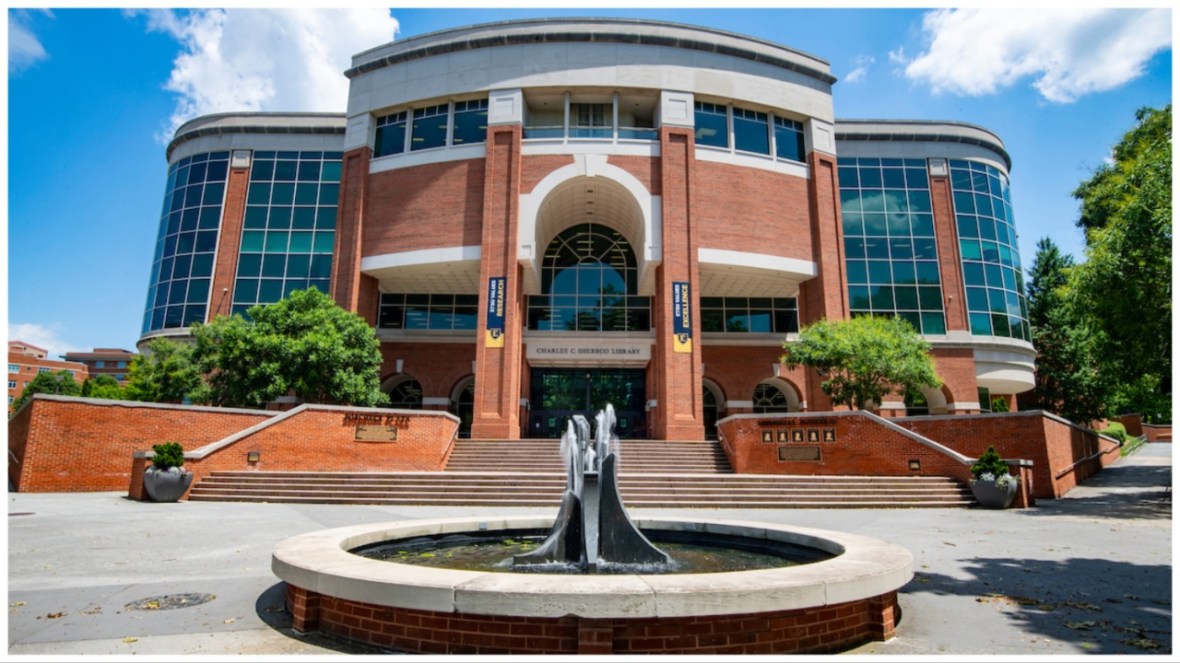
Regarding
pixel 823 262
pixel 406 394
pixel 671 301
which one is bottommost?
pixel 406 394

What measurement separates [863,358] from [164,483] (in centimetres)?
2168

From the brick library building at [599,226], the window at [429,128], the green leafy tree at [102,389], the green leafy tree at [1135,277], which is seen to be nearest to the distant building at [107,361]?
the green leafy tree at [102,389]

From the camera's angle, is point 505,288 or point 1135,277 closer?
point 1135,277

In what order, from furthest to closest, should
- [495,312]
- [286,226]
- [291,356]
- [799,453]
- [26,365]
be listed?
[26,365] → [286,226] → [495,312] → [291,356] → [799,453]

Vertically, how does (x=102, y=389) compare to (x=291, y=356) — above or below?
above

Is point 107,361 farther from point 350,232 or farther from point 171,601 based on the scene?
point 171,601

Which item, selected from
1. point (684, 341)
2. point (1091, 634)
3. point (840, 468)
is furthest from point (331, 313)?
point (1091, 634)

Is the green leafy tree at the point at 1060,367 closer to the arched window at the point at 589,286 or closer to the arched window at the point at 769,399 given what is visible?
the arched window at the point at 769,399

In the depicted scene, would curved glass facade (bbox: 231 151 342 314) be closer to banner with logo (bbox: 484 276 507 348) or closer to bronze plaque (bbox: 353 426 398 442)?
banner with logo (bbox: 484 276 507 348)

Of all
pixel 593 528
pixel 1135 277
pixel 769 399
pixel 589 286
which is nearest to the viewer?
pixel 593 528

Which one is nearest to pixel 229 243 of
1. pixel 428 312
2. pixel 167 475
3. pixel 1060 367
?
pixel 428 312

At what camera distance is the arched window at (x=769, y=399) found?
31812 millimetres

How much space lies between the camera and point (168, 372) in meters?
26.0

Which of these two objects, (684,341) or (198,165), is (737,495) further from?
(198,165)
